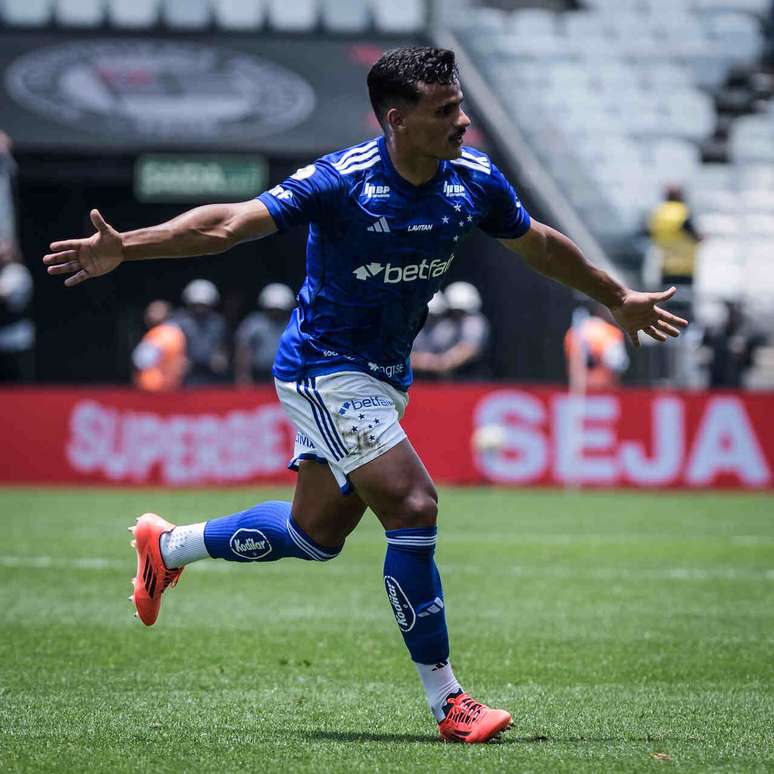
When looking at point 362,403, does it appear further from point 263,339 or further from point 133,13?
point 133,13

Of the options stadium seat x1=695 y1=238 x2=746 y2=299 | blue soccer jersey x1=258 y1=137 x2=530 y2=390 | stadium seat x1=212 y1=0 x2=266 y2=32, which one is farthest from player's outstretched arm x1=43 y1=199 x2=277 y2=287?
stadium seat x1=212 y1=0 x2=266 y2=32

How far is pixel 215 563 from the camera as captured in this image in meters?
11.6

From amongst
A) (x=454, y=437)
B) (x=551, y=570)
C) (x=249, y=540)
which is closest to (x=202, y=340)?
(x=454, y=437)

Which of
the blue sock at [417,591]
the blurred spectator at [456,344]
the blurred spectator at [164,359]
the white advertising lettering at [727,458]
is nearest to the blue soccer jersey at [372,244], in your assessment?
the blue sock at [417,591]

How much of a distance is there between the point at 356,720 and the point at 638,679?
1.48 meters

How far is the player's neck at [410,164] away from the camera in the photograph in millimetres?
5484

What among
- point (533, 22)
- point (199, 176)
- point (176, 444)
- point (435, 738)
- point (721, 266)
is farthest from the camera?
point (533, 22)

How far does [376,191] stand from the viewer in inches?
215

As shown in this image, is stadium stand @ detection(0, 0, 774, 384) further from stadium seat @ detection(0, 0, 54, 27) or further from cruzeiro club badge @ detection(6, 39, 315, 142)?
cruzeiro club badge @ detection(6, 39, 315, 142)

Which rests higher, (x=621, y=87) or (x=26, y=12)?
(x=26, y=12)

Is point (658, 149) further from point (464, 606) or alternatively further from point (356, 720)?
point (356, 720)

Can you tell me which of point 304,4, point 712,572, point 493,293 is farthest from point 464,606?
point 304,4

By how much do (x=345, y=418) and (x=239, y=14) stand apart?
771 inches

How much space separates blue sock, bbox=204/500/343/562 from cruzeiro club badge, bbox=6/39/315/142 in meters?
16.9
